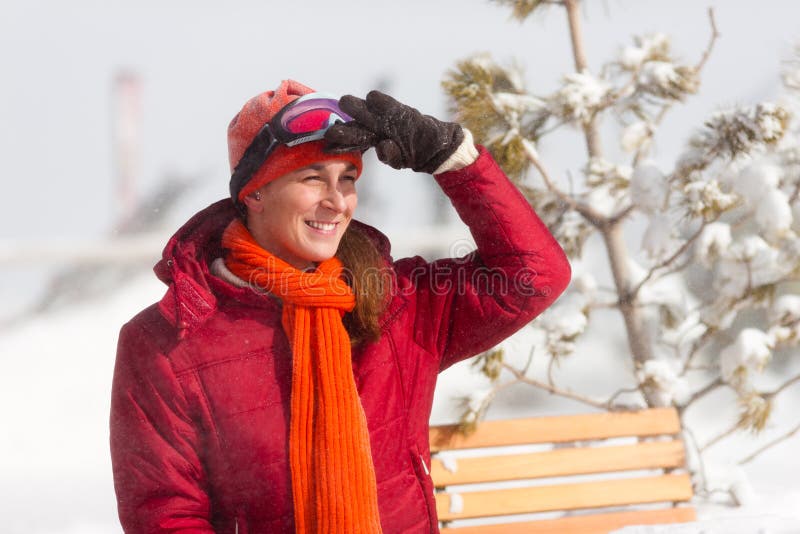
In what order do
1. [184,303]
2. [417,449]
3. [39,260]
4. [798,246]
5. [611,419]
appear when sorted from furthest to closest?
[39,260] → [798,246] → [611,419] → [417,449] → [184,303]

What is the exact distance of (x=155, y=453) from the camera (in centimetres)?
158

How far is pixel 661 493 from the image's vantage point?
2.93 metres

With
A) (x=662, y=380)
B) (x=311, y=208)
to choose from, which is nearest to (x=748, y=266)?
(x=662, y=380)

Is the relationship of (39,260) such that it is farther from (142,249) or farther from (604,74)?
(604,74)

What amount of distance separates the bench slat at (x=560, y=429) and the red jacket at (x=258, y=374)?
105cm

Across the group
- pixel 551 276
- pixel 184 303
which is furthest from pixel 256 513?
pixel 551 276

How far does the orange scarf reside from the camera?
5.17 ft

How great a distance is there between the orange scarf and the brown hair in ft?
0.11

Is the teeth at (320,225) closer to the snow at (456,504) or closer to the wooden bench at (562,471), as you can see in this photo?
the wooden bench at (562,471)

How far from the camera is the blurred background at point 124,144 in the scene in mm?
4828

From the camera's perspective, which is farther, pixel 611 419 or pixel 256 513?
pixel 611 419

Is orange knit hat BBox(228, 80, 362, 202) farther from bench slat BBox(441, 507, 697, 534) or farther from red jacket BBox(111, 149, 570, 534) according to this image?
bench slat BBox(441, 507, 697, 534)

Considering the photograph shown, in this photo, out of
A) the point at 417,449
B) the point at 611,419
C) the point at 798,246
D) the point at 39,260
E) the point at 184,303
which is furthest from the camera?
the point at 39,260

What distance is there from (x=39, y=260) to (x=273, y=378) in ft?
16.9
